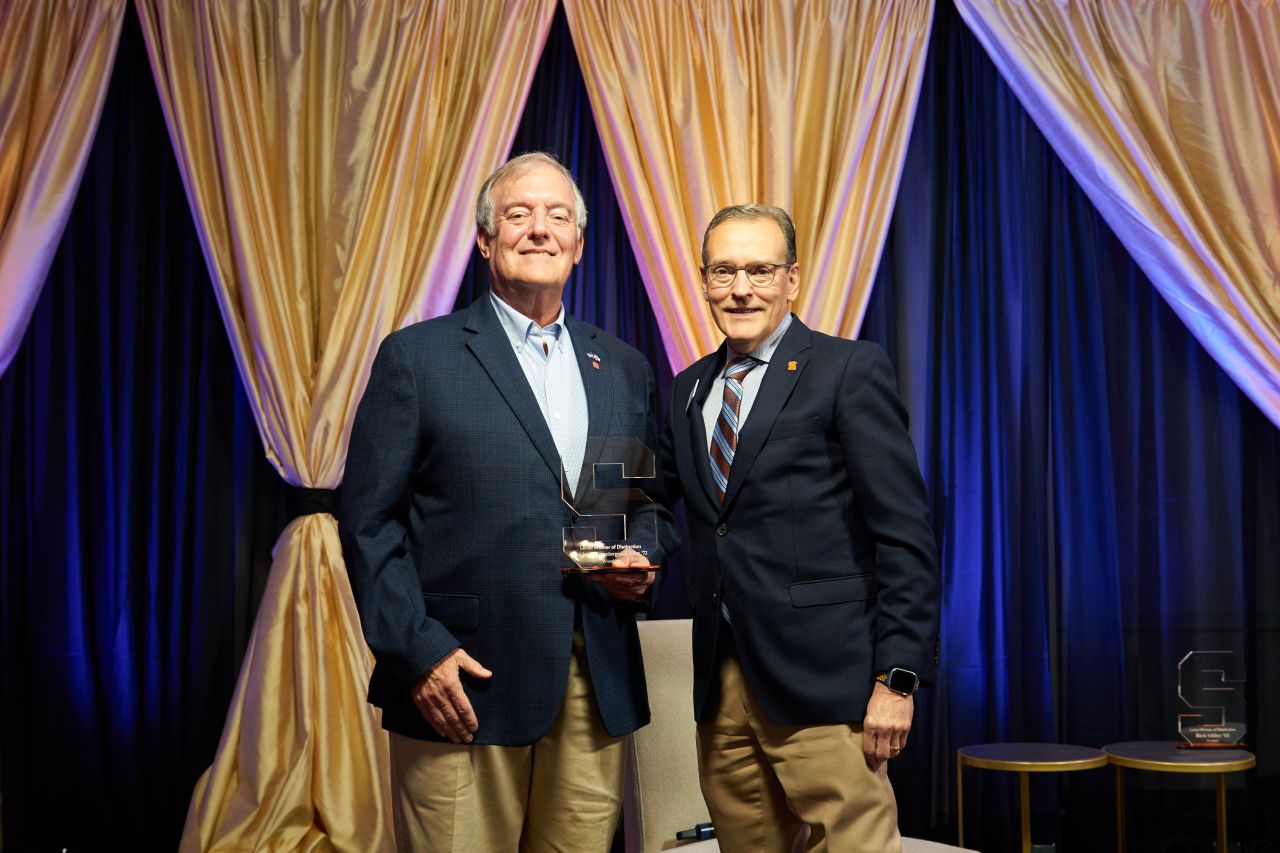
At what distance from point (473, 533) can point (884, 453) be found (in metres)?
0.73

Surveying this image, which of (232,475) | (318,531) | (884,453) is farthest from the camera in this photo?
(232,475)

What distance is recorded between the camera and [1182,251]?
3902 mm

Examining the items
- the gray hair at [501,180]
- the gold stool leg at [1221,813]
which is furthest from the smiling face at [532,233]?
the gold stool leg at [1221,813]

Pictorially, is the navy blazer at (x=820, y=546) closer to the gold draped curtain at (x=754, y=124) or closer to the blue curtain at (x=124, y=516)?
the gold draped curtain at (x=754, y=124)

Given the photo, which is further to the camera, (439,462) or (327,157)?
(327,157)

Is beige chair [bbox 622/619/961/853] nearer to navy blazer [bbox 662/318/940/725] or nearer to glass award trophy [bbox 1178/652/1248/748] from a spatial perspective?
navy blazer [bbox 662/318/940/725]

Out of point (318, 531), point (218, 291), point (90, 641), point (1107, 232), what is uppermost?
point (1107, 232)

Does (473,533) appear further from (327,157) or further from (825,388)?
(327,157)

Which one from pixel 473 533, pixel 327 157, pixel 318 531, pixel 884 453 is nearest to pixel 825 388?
pixel 884 453

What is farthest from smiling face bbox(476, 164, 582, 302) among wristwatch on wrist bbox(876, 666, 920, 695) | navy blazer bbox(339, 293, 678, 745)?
wristwatch on wrist bbox(876, 666, 920, 695)

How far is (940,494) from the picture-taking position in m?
4.02

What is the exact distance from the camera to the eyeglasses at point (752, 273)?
7.16 ft

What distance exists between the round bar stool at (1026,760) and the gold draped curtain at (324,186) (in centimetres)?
179

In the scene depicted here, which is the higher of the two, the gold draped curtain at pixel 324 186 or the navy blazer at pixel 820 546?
the gold draped curtain at pixel 324 186
